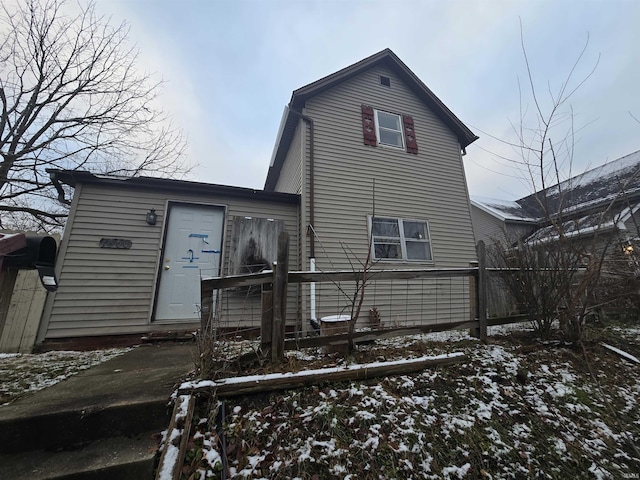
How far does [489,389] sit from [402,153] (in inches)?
245

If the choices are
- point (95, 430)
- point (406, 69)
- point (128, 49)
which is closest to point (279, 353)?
point (95, 430)

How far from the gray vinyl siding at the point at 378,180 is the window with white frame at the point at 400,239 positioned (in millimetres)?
185

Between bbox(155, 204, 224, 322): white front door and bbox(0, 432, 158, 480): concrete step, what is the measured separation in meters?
3.17

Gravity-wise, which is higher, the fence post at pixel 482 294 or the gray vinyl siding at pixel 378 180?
the gray vinyl siding at pixel 378 180

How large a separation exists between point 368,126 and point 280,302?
20.2 feet

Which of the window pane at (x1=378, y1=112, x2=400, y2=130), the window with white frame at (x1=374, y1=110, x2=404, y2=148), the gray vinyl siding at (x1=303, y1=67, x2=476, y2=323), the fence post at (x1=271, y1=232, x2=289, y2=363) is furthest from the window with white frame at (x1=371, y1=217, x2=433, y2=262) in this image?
the fence post at (x1=271, y1=232, x2=289, y2=363)

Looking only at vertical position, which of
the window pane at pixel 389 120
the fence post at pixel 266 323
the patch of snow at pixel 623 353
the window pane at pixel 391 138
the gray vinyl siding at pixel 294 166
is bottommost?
the patch of snow at pixel 623 353

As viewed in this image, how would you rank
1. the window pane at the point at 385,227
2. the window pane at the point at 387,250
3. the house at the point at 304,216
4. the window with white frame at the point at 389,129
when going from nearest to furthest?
the house at the point at 304,216
the window pane at the point at 387,250
the window pane at the point at 385,227
the window with white frame at the point at 389,129

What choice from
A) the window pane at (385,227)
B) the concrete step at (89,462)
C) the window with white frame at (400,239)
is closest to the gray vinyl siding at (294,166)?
the window pane at (385,227)

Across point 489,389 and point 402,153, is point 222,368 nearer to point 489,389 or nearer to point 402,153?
point 489,389

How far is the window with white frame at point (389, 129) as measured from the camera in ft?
24.1

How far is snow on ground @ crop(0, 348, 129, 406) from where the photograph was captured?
2.47 metres

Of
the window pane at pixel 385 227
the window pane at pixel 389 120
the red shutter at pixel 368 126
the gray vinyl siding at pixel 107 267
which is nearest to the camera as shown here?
the gray vinyl siding at pixel 107 267

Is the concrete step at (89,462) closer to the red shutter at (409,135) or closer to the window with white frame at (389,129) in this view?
the window with white frame at (389,129)
